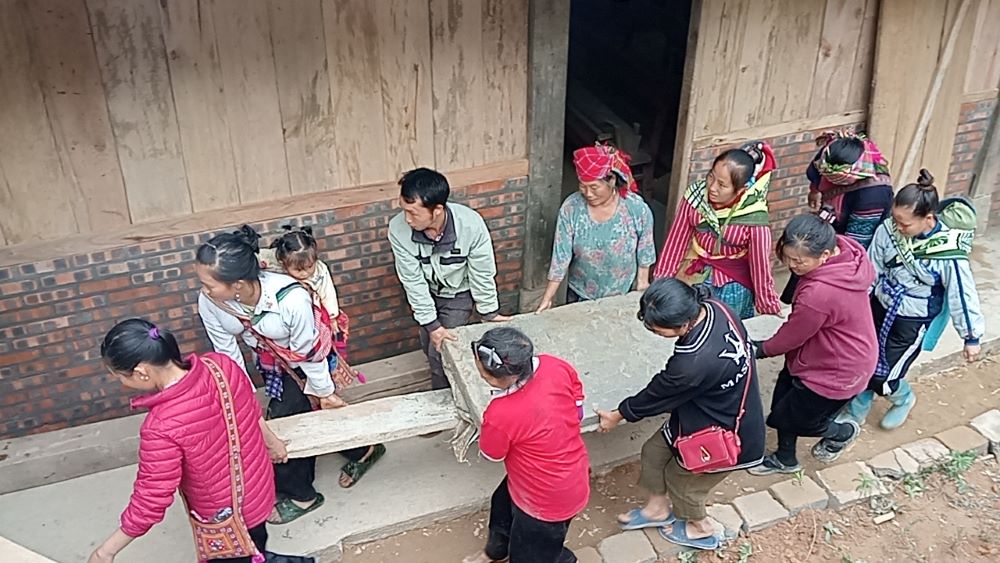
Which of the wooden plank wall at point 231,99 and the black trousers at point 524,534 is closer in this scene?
the black trousers at point 524,534

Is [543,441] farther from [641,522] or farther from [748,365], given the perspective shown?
[641,522]

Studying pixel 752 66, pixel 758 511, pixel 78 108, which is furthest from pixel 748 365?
pixel 78 108

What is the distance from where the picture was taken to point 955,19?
5.79m

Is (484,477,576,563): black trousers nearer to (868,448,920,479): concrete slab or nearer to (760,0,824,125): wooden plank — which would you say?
(868,448,920,479): concrete slab

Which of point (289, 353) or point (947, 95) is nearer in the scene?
point (289, 353)

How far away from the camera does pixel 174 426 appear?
3.08 metres

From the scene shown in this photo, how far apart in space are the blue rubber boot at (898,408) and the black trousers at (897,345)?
0.25 meters

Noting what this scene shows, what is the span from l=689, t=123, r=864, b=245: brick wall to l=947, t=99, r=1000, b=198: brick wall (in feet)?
3.16

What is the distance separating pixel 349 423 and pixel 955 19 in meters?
4.74

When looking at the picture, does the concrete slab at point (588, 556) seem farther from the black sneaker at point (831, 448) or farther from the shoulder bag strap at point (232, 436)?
the shoulder bag strap at point (232, 436)

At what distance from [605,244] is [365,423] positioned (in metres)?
1.62

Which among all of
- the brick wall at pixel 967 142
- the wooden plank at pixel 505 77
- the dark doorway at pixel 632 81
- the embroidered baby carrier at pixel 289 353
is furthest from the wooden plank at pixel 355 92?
the brick wall at pixel 967 142

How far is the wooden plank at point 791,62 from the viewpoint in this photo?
5.45 m

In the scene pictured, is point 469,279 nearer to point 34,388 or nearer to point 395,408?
point 395,408
